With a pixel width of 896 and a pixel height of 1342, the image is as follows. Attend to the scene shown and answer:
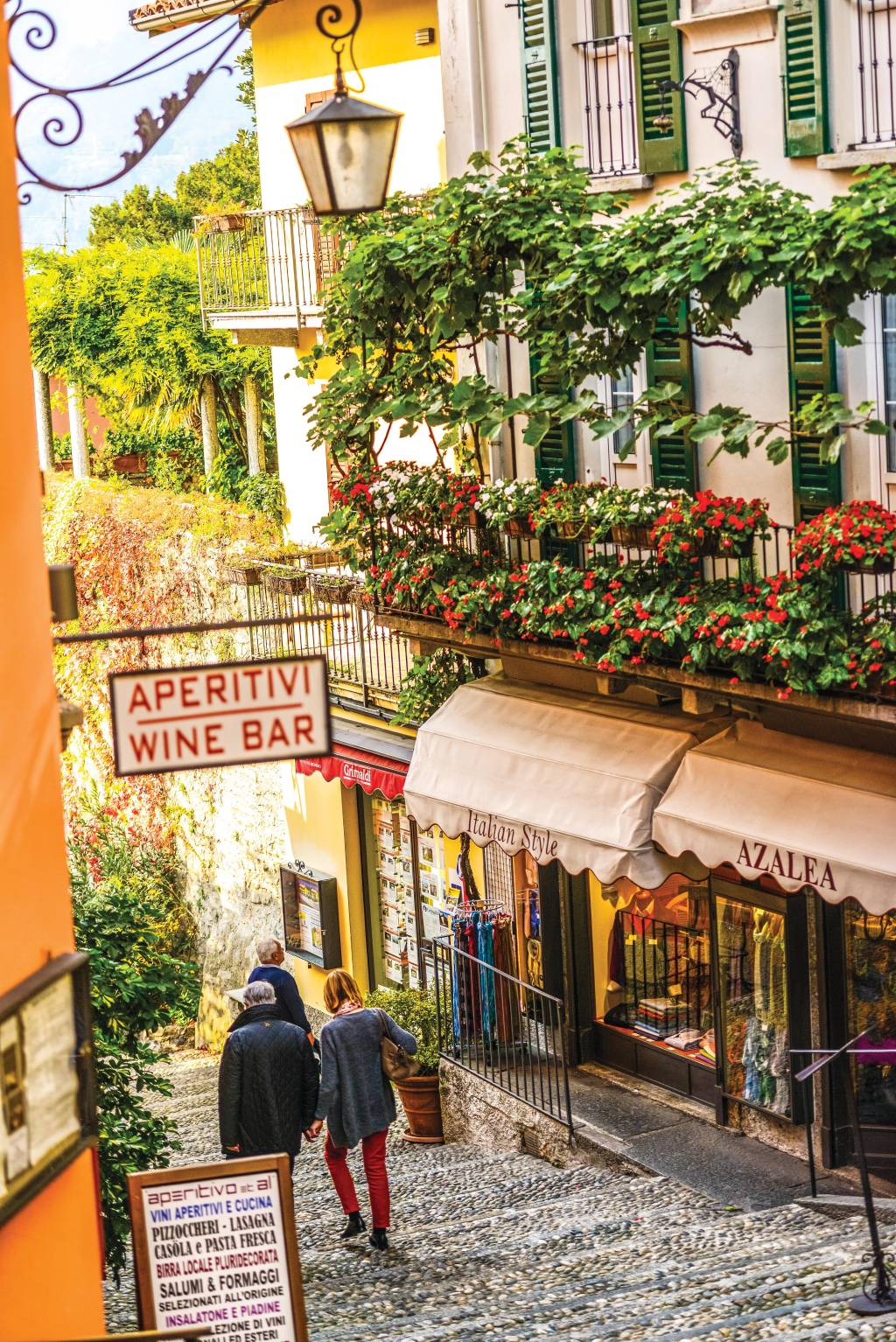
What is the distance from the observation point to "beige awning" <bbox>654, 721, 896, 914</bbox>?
1059cm

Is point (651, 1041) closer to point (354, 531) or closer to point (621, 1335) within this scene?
point (354, 531)

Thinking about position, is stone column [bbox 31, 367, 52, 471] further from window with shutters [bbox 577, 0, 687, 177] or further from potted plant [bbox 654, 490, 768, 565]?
potted plant [bbox 654, 490, 768, 565]

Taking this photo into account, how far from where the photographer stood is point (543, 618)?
12.6 metres

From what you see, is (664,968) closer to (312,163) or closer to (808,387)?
(808,387)

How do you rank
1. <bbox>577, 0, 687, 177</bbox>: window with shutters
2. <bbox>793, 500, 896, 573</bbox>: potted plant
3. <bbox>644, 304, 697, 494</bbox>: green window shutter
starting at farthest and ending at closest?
→ <bbox>644, 304, 697, 494</bbox>: green window shutter < <bbox>577, 0, 687, 177</bbox>: window with shutters < <bbox>793, 500, 896, 573</bbox>: potted plant

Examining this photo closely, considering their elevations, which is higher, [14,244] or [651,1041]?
[14,244]

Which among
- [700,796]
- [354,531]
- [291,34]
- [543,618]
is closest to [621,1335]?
[700,796]

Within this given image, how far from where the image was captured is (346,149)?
7801mm

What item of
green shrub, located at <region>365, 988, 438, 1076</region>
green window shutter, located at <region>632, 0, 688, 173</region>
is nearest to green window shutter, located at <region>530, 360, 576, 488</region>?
green window shutter, located at <region>632, 0, 688, 173</region>

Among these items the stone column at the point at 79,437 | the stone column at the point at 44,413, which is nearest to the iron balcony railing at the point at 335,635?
the stone column at the point at 79,437

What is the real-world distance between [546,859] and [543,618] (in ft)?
5.49

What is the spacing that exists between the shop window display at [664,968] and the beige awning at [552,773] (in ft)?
3.61

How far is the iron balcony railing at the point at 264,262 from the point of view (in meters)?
20.3

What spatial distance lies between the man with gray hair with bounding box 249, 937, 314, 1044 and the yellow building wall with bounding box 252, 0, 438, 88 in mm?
10035
